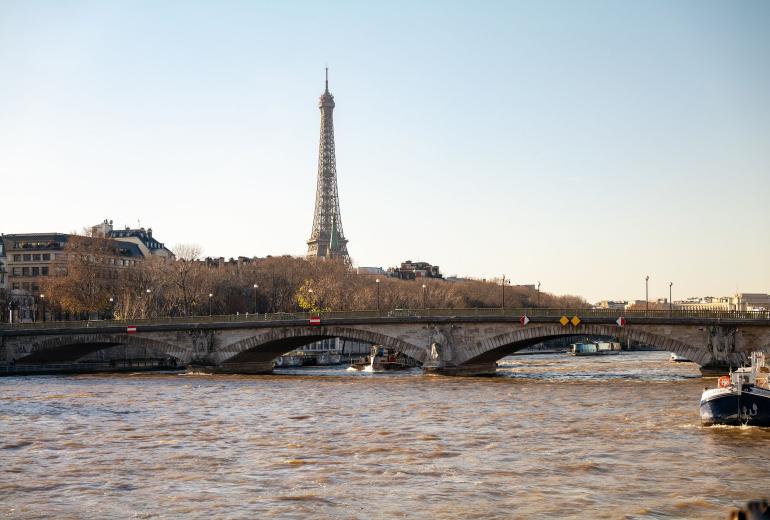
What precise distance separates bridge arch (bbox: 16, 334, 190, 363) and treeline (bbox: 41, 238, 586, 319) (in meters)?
10.2

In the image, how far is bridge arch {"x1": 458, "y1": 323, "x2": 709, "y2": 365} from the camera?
213 feet

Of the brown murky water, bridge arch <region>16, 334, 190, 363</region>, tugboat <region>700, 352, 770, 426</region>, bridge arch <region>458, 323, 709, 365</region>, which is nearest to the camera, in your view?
the brown murky water

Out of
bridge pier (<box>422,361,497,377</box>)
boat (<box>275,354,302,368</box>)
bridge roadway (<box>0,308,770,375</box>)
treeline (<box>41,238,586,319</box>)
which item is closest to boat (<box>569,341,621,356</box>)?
treeline (<box>41,238,586,319</box>)

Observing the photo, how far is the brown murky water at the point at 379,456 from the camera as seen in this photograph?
24.8 meters

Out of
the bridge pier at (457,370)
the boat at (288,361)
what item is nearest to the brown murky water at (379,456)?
the bridge pier at (457,370)

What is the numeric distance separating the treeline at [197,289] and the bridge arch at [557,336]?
34.3 metres

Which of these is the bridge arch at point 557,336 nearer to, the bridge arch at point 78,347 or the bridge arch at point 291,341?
the bridge arch at point 291,341

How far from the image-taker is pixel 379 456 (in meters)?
32.6

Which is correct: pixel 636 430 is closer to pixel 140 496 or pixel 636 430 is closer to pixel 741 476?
pixel 741 476

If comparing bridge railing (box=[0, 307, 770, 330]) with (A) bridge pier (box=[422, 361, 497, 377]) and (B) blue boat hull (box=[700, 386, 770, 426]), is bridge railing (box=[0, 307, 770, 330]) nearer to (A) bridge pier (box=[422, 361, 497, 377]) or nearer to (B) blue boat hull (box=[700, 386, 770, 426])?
(A) bridge pier (box=[422, 361, 497, 377])

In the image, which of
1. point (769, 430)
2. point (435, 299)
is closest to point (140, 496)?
point (769, 430)

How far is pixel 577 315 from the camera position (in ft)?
223

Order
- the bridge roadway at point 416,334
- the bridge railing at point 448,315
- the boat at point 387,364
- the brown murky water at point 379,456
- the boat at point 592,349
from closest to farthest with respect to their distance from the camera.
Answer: the brown murky water at point 379,456 < the bridge roadway at point 416,334 < the bridge railing at point 448,315 < the boat at point 387,364 < the boat at point 592,349

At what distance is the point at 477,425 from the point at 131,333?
5063cm
